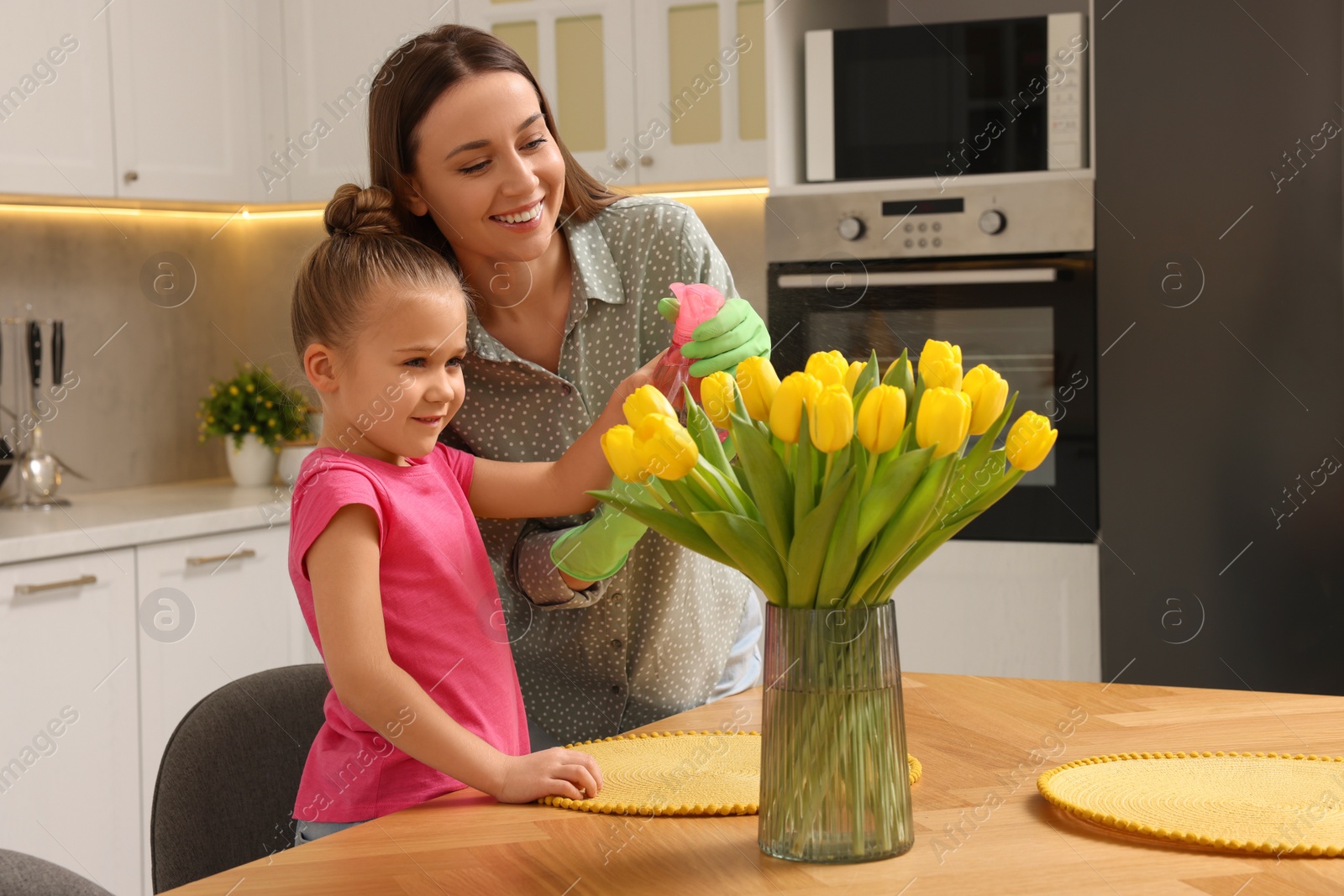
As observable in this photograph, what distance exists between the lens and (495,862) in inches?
31.4

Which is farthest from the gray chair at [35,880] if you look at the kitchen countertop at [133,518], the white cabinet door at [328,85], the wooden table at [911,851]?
the white cabinet door at [328,85]

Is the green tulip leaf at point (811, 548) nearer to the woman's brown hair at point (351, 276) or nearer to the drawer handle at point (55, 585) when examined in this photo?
the woman's brown hair at point (351, 276)

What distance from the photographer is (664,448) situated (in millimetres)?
729

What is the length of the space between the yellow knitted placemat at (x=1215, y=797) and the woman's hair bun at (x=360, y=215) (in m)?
0.70

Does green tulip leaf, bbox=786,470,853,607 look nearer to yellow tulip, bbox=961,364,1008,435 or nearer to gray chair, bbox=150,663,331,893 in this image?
yellow tulip, bbox=961,364,1008,435

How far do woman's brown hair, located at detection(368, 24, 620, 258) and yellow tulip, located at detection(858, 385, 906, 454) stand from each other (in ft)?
2.07

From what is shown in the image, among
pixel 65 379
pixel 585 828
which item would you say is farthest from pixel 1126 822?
pixel 65 379

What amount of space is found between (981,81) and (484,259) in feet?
4.53

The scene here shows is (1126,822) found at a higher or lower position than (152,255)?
lower

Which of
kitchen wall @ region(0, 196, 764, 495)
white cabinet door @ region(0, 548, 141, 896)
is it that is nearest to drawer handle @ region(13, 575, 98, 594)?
white cabinet door @ region(0, 548, 141, 896)

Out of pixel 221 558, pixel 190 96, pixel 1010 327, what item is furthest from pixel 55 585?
pixel 1010 327

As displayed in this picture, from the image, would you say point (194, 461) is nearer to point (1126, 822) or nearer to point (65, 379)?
point (65, 379)

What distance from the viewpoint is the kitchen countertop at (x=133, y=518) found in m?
2.20

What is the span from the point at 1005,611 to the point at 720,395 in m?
1.76
